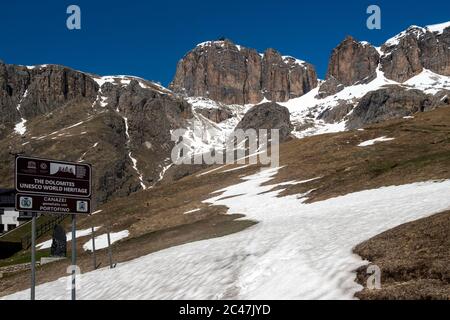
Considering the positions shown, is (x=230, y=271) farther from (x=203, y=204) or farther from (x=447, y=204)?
(x=203, y=204)

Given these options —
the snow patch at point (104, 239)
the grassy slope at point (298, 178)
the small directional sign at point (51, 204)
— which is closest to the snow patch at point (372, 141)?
the grassy slope at point (298, 178)

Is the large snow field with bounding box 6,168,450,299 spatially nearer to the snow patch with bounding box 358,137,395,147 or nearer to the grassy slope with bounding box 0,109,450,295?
the grassy slope with bounding box 0,109,450,295

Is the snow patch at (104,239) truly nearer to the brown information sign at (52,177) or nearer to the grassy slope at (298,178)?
the grassy slope at (298,178)

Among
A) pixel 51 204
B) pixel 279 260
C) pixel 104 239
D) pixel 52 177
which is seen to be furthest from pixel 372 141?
pixel 51 204

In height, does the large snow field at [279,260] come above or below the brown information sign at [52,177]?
below

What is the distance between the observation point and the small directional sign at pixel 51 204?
16812 millimetres

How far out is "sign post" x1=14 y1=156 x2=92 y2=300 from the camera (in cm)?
1686

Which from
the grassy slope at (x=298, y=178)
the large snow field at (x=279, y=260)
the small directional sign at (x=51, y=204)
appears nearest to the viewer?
the small directional sign at (x=51, y=204)

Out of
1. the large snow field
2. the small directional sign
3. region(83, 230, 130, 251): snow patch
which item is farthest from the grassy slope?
the small directional sign

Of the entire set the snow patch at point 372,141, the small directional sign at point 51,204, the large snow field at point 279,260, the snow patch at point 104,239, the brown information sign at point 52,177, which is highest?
the snow patch at point 372,141

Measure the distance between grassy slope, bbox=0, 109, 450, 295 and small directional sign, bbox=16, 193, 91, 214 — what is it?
1825 cm

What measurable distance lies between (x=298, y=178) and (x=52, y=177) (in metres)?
46.8
